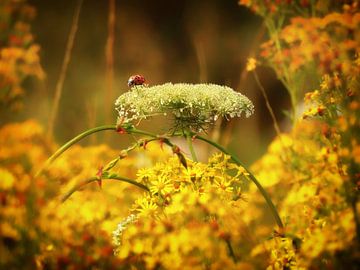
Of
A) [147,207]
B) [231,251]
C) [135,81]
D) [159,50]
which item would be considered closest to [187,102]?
[135,81]

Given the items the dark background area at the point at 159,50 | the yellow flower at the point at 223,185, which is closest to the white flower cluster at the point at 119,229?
the yellow flower at the point at 223,185

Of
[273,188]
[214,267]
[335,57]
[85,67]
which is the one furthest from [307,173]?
[85,67]

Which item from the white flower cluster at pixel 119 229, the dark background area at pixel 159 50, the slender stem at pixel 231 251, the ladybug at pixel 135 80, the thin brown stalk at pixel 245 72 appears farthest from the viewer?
the thin brown stalk at pixel 245 72

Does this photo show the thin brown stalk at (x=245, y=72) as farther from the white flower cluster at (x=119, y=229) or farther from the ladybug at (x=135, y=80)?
the white flower cluster at (x=119, y=229)

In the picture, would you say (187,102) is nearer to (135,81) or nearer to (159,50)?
(135,81)

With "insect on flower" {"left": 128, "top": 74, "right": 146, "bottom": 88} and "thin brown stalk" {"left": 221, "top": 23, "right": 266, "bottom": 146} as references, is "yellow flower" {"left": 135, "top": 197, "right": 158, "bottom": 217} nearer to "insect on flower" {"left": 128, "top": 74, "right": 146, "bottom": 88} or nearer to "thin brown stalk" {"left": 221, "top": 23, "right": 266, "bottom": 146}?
"insect on flower" {"left": 128, "top": 74, "right": 146, "bottom": 88}

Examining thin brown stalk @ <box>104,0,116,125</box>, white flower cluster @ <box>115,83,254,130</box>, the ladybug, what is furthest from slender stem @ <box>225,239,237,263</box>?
thin brown stalk @ <box>104,0,116,125</box>

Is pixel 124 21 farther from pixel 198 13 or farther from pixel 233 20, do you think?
pixel 233 20
